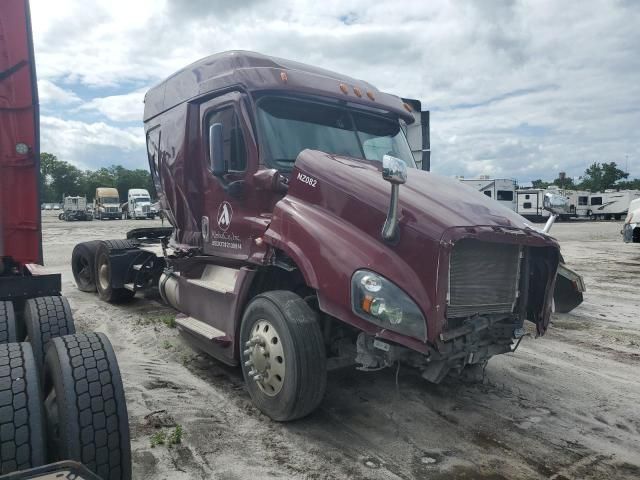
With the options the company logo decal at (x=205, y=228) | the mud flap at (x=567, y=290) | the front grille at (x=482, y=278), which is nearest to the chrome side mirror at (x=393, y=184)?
Result: the front grille at (x=482, y=278)

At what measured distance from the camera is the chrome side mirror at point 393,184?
10.6ft

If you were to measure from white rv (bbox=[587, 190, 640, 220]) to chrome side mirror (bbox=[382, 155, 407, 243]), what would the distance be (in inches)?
2031

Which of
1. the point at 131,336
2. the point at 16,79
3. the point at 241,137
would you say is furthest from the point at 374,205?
the point at 131,336

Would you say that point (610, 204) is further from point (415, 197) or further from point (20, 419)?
point (20, 419)

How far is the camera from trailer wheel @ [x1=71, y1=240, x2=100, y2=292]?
9.20 metres

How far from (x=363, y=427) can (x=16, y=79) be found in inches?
162

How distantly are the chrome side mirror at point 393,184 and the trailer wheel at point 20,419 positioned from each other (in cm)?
221

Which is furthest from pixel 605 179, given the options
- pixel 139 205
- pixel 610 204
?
pixel 139 205

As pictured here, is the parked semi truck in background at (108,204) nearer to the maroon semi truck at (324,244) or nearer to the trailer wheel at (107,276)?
the trailer wheel at (107,276)

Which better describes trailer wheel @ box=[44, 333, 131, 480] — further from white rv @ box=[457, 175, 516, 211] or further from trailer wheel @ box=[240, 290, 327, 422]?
white rv @ box=[457, 175, 516, 211]

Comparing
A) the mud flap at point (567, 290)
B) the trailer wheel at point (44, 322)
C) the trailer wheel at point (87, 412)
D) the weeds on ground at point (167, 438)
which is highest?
the trailer wheel at point (44, 322)

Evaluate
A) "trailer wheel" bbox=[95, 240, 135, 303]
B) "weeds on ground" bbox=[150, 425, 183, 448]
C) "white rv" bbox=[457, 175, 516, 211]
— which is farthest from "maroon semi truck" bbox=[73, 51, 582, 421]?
"white rv" bbox=[457, 175, 516, 211]

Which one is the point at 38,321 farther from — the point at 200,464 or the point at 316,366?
the point at 316,366

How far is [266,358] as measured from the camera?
13.3ft
